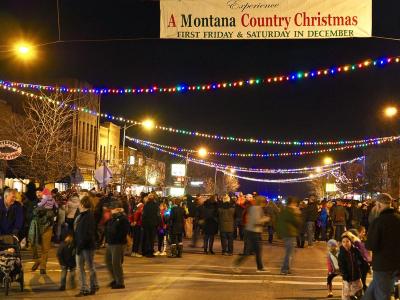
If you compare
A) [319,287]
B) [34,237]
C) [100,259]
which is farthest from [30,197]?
[319,287]

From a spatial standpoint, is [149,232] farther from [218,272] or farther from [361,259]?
[361,259]

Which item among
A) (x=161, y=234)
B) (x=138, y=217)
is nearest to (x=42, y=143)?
(x=138, y=217)

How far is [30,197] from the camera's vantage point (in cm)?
1856

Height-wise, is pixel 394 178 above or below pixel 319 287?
above

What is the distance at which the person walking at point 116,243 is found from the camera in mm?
11641

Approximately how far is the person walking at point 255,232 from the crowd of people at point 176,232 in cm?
2

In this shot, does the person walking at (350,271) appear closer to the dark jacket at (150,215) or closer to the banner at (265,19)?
the banner at (265,19)

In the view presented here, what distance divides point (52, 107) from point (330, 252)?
27.6 metres

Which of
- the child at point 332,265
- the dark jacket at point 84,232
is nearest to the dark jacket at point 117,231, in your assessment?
the dark jacket at point 84,232

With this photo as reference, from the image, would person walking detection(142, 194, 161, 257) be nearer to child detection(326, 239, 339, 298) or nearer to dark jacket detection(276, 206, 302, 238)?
dark jacket detection(276, 206, 302, 238)

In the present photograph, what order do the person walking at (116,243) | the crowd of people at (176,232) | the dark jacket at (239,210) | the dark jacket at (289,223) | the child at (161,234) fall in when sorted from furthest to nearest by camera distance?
the dark jacket at (239,210)
the child at (161,234)
the dark jacket at (289,223)
the person walking at (116,243)
the crowd of people at (176,232)

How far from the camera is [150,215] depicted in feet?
59.5

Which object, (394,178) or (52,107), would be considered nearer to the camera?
(52,107)

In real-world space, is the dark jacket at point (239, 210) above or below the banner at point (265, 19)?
below
